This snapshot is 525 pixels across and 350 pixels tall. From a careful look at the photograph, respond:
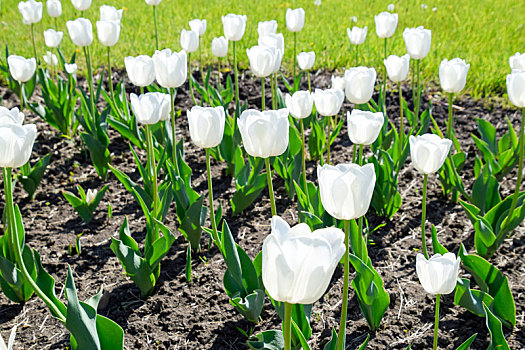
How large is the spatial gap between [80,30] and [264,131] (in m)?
1.88

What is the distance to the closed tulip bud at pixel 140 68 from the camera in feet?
8.68

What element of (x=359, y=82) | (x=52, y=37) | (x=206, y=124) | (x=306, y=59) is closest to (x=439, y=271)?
(x=206, y=124)

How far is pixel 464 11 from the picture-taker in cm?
671

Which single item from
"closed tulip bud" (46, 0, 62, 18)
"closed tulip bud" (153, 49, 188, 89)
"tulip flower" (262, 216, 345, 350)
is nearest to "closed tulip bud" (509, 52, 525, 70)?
"closed tulip bud" (153, 49, 188, 89)

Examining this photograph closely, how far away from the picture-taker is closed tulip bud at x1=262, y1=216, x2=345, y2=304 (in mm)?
1045

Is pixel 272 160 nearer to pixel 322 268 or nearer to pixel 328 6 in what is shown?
pixel 322 268

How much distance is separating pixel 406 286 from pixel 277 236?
149cm

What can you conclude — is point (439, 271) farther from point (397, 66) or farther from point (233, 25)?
point (233, 25)

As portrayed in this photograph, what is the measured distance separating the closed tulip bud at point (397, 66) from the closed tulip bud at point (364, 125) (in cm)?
91

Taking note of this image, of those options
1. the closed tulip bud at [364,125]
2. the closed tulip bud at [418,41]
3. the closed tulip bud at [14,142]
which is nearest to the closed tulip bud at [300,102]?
the closed tulip bud at [364,125]

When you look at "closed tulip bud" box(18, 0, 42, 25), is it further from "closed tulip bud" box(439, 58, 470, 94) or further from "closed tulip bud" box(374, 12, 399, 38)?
"closed tulip bud" box(439, 58, 470, 94)

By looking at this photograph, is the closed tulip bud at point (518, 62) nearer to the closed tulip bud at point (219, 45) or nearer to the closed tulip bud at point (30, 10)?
the closed tulip bud at point (219, 45)

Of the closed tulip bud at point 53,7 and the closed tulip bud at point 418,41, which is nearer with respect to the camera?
the closed tulip bud at point 418,41

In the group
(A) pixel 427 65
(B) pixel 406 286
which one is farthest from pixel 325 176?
(A) pixel 427 65
